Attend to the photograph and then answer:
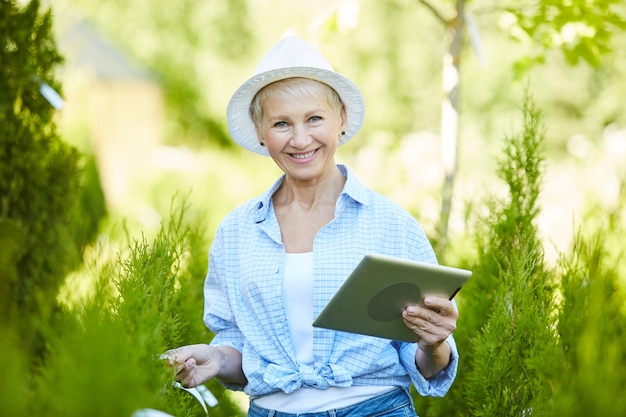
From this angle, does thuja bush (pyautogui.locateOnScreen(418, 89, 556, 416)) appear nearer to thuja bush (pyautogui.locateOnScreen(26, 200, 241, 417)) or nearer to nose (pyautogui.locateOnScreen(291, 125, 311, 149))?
nose (pyautogui.locateOnScreen(291, 125, 311, 149))

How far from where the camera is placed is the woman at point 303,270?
8.18 feet

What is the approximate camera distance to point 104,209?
41.6ft

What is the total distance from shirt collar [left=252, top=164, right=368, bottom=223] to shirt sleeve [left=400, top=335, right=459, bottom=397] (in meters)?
0.54

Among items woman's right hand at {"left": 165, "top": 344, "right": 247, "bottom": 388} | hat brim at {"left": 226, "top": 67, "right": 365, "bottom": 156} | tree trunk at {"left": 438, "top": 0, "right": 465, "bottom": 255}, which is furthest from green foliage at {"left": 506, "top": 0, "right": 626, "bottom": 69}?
woman's right hand at {"left": 165, "top": 344, "right": 247, "bottom": 388}

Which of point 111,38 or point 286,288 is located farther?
point 111,38

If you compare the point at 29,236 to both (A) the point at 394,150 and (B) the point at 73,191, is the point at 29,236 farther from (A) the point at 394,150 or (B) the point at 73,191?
(A) the point at 394,150

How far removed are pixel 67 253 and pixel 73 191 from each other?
0.46 meters

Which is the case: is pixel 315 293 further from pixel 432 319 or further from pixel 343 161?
pixel 343 161

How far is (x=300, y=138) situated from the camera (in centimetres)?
266

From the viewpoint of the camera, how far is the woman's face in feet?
8.82

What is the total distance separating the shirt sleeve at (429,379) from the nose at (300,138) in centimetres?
77

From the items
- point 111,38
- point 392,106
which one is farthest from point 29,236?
point 111,38

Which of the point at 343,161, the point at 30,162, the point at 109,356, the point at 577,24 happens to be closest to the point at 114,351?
the point at 109,356

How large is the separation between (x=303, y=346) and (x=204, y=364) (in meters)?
0.34
